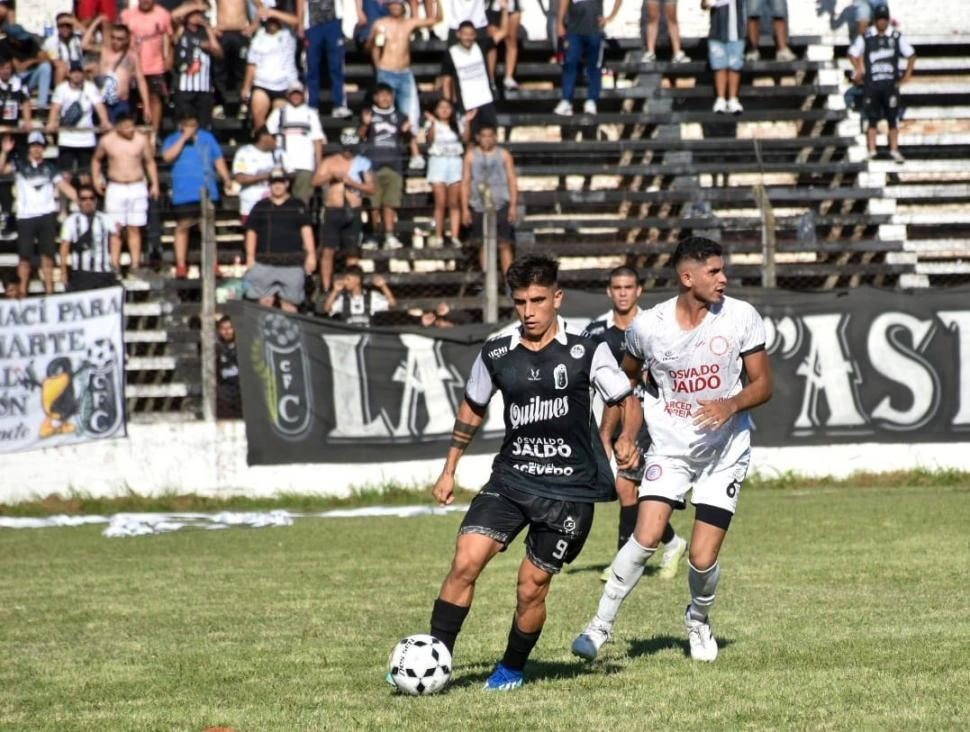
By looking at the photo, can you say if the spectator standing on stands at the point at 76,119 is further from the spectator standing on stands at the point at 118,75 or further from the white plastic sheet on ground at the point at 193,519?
the white plastic sheet on ground at the point at 193,519

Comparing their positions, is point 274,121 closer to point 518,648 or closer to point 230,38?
point 230,38

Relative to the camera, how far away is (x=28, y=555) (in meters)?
14.3

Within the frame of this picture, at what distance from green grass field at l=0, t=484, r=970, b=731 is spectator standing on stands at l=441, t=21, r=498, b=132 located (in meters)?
9.12

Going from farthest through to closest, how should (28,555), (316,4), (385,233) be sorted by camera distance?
(316,4), (385,233), (28,555)

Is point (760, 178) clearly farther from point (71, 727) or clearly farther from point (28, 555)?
point (71, 727)

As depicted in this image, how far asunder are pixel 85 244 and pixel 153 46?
466cm

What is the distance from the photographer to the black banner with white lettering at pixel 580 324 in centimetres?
1842

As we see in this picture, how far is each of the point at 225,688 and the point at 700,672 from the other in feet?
7.58

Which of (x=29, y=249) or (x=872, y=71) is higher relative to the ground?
(x=872, y=71)

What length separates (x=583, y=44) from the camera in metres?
24.1

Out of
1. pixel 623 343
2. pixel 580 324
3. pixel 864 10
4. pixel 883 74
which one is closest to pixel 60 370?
pixel 580 324

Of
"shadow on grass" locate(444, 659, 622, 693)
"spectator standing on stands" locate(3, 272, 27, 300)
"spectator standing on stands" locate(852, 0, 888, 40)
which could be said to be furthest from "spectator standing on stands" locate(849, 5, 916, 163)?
"shadow on grass" locate(444, 659, 622, 693)

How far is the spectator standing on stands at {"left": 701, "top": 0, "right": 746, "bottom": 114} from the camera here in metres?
24.5

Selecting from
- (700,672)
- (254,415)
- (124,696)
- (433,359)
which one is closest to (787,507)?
(433,359)
